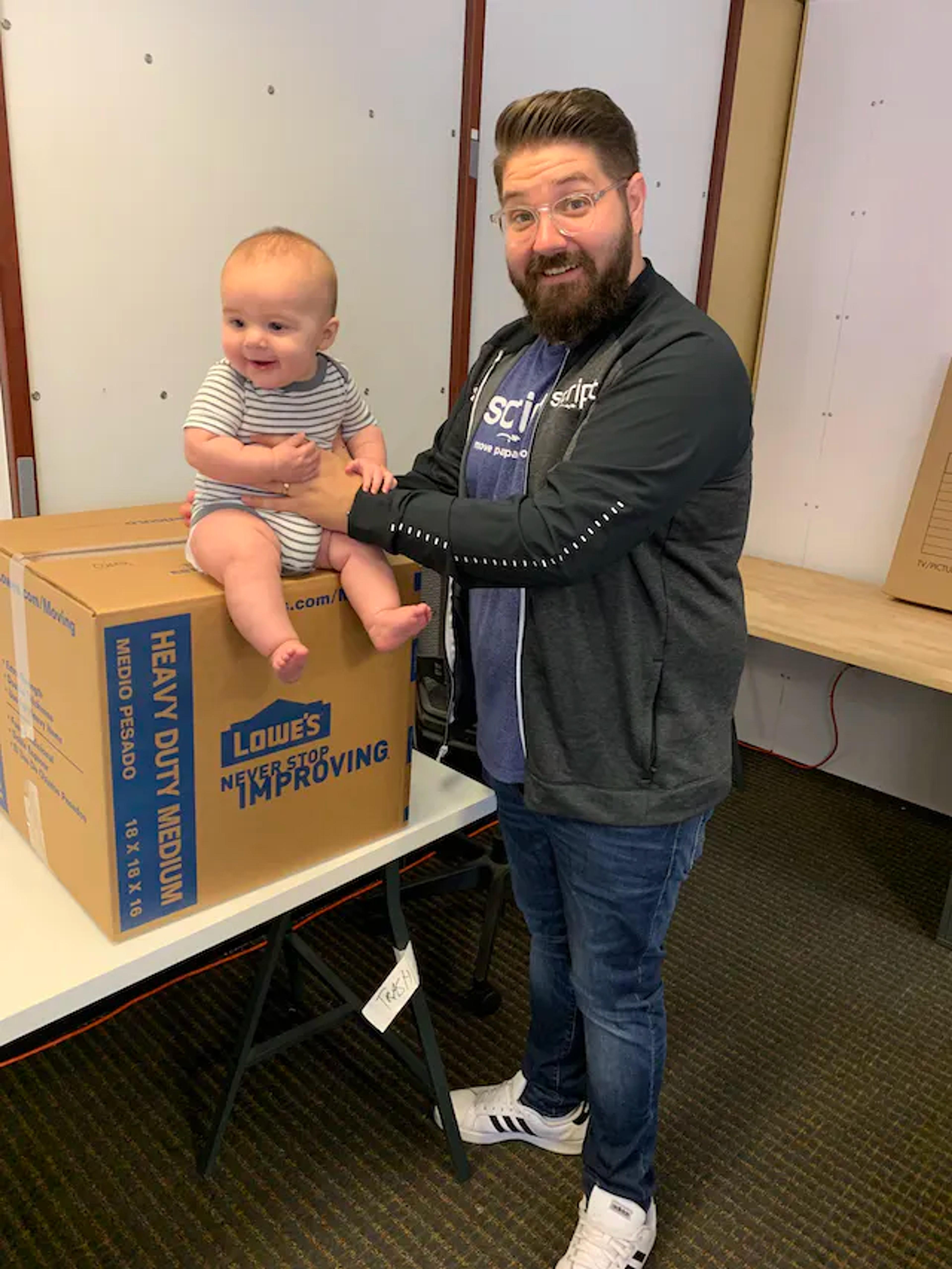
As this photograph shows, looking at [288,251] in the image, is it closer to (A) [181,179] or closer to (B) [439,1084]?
(A) [181,179]

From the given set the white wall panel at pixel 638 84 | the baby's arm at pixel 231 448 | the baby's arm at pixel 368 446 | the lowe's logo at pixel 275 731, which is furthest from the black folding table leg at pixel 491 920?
the white wall panel at pixel 638 84

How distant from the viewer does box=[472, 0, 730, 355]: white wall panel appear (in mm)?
2238

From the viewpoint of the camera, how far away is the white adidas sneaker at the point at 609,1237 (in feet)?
4.69

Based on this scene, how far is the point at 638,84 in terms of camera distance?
8.36ft

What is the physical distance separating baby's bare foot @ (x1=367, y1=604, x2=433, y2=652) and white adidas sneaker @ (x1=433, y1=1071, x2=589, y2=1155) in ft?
3.16

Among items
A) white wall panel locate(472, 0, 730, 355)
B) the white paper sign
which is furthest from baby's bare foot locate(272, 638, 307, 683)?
white wall panel locate(472, 0, 730, 355)

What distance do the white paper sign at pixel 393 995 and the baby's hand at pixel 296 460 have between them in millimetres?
781

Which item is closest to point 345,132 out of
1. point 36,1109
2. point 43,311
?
point 43,311

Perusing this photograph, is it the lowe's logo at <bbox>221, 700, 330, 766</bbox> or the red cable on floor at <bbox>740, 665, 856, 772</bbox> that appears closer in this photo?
the lowe's logo at <bbox>221, 700, 330, 766</bbox>

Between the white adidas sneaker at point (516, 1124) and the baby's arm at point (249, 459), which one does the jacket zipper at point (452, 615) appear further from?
the white adidas sneaker at point (516, 1124)

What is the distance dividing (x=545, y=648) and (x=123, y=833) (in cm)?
55

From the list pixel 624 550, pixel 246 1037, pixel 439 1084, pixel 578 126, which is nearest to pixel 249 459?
pixel 624 550

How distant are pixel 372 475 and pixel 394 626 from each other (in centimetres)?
21

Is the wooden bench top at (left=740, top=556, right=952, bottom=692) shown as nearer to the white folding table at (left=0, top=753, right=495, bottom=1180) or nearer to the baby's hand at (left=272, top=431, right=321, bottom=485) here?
the white folding table at (left=0, top=753, right=495, bottom=1180)
